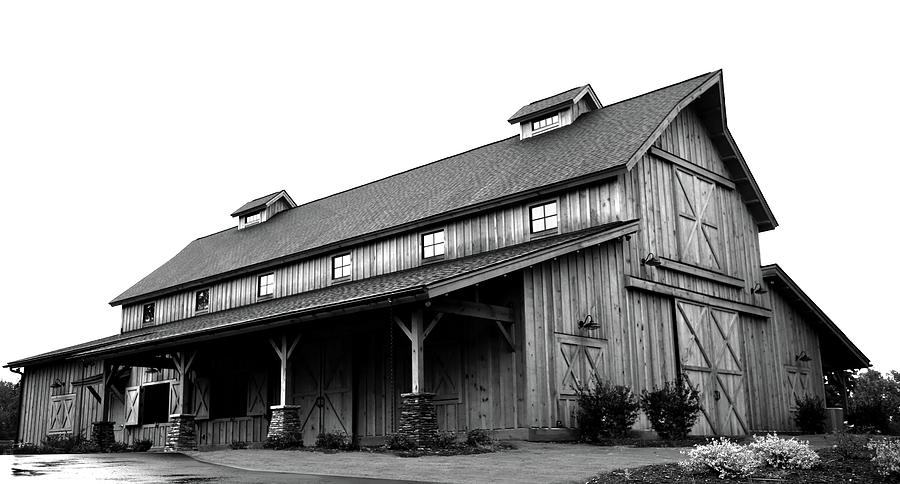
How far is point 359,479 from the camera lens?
41.7 ft

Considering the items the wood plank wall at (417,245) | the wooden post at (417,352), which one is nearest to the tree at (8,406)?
the wood plank wall at (417,245)

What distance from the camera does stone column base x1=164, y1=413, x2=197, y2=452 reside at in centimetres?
2373

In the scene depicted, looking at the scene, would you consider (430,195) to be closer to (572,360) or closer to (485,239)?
(485,239)

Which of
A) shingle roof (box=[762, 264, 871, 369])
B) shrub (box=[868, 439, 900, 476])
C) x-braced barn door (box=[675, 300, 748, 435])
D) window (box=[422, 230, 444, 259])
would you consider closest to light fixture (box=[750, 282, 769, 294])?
shingle roof (box=[762, 264, 871, 369])

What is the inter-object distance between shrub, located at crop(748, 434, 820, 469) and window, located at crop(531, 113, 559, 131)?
54.2ft

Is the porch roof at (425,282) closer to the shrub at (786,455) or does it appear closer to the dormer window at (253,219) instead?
the shrub at (786,455)

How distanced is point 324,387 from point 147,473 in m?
9.34

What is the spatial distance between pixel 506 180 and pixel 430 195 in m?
3.61

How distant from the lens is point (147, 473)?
15000 mm

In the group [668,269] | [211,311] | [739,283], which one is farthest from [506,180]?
[211,311]

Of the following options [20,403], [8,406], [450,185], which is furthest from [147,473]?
[8,406]

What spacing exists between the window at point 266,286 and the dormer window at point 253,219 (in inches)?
276

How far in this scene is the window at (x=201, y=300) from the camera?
32.5 m

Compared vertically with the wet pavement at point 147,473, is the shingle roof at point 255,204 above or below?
above
